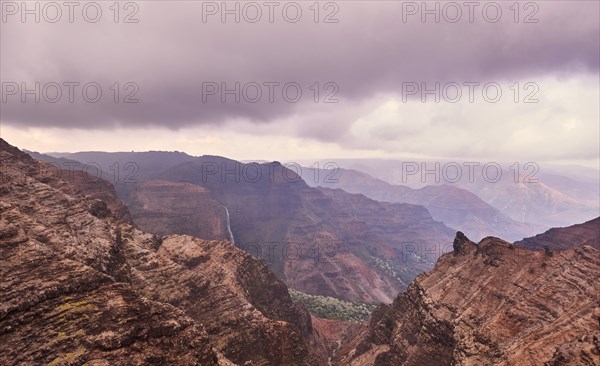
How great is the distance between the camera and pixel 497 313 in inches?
2286

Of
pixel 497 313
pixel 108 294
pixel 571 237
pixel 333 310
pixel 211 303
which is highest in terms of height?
pixel 108 294

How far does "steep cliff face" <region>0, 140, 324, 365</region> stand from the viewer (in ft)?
106

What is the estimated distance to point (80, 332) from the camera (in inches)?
1296

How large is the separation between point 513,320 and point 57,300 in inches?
2320

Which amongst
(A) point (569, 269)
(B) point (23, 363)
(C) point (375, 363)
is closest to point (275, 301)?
(C) point (375, 363)

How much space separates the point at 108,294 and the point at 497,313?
183 ft

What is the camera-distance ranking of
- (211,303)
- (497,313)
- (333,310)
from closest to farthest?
(497,313) < (211,303) < (333,310)

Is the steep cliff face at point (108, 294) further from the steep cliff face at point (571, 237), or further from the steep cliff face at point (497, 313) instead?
the steep cliff face at point (571, 237)

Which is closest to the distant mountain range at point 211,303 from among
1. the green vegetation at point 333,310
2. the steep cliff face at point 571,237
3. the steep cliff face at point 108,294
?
the steep cliff face at point 108,294

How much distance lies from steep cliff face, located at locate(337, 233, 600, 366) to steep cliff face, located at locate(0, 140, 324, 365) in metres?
21.7

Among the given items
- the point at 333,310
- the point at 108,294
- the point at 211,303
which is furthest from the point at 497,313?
the point at 333,310

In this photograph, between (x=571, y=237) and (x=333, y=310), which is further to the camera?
(x=333, y=310)

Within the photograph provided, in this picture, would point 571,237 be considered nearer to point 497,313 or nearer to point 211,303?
point 497,313

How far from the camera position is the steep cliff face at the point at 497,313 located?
4450cm
